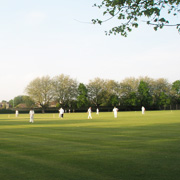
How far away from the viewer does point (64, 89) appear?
103812mm

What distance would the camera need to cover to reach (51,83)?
10262 centimetres

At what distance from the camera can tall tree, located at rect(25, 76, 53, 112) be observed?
99.4 metres

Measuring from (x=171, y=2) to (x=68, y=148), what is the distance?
6.52 m

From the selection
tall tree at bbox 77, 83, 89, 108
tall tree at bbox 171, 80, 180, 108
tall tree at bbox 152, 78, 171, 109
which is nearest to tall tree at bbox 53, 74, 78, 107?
tall tree at bbox 77, 83, 89, 108

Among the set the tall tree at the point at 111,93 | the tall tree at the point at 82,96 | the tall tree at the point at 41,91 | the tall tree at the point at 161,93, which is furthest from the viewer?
the tall tree at the point at 161,93

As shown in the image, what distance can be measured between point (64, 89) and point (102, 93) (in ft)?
56.8

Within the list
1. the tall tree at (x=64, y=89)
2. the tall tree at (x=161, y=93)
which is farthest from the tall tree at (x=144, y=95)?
the tall tree at (x=64, y=89)

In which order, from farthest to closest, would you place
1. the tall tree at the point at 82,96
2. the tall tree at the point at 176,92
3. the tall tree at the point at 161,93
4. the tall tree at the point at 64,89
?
1. the tall tree at the point at 176,92
2. the tall tree at the point at 161,93
3. the tall tree at the point at 82,96
4. the tall tree at the point at 64,89

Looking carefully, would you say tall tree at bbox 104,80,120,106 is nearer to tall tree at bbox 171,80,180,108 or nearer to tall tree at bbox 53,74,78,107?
tall tree at bbox 53,74,78,107

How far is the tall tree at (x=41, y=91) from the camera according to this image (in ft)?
326

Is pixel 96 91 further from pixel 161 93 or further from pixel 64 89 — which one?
pixel 161 93

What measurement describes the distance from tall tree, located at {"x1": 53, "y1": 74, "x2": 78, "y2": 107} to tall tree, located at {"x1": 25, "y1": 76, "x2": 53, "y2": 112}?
102 inches

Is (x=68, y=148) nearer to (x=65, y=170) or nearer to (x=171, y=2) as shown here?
(x=65, y=170)

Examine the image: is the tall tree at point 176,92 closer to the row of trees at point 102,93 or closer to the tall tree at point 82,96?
the row of trees at point 102,93
